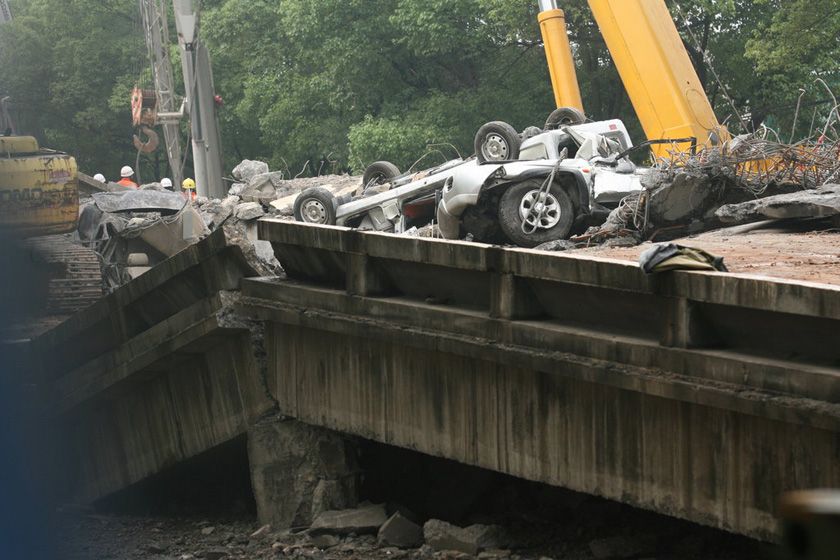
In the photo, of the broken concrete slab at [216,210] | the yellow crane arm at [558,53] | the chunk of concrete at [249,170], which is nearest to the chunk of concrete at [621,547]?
the yellow crane arm at [558,53]

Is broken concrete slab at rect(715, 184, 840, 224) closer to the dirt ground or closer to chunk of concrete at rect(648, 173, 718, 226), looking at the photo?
the dirt ground

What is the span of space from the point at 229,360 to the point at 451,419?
8.19 feet

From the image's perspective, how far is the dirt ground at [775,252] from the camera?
7285 mm

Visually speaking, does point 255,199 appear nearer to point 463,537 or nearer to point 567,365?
point 463,537

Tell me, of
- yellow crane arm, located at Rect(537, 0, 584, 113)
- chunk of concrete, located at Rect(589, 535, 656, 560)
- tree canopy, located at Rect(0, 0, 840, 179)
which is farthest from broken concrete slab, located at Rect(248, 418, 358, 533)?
tree canopy, located at Rect(0, 0, 840, 179)

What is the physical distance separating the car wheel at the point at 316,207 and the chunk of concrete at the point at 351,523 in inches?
357

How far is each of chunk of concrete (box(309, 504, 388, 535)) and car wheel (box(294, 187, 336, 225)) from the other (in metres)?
9.06

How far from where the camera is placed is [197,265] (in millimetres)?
9562

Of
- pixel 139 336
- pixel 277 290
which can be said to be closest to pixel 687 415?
pixel 277 290

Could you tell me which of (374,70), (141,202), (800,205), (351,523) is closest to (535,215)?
(800,205)

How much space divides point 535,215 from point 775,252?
4.49 m

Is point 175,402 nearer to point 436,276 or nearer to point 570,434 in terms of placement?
point 436,276

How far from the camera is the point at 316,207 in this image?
17.9 m

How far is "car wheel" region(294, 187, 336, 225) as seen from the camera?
1770 cm
